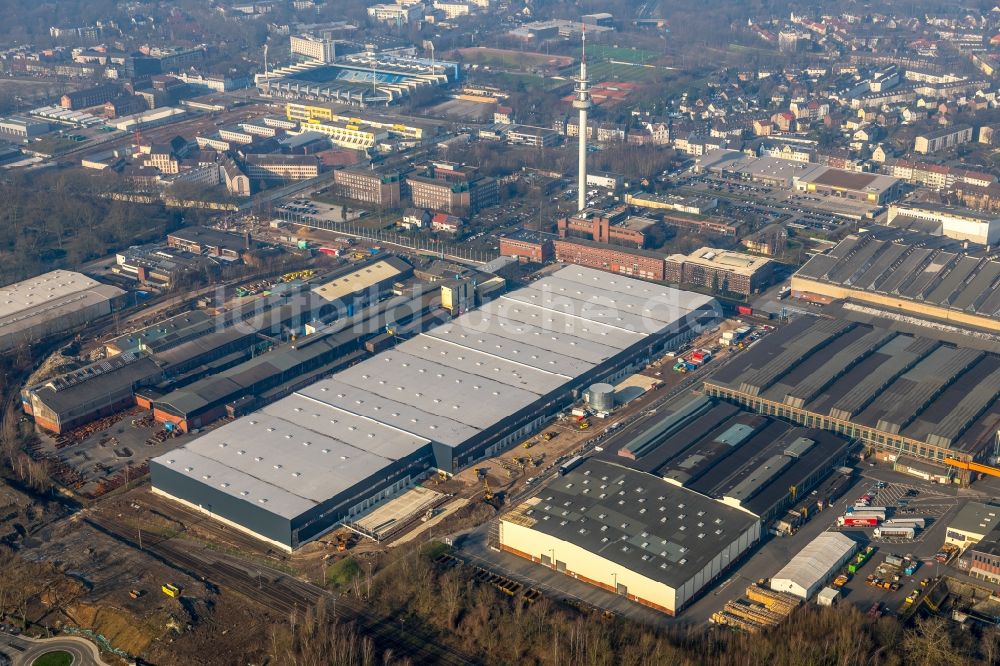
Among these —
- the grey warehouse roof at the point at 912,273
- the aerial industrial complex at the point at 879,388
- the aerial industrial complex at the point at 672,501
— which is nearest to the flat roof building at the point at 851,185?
the grey warehouse roof at the point at 912,273

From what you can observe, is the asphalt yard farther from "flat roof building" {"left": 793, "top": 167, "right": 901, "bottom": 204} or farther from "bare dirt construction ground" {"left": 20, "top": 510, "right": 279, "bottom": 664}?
"flat roof building" {"left": 793, "top": 167, "right": 901, "bottom": 204}

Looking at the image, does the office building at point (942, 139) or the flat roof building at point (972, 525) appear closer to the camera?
the flat roof building at point (972, 525)

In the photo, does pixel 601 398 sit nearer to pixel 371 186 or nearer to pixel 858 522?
pixel 858 522

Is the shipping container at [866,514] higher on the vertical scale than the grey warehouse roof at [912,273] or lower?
lower

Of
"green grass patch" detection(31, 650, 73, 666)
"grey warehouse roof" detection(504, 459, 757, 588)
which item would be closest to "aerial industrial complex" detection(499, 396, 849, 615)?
"grey warehouse roof" detection(504, 459, 757, 588)

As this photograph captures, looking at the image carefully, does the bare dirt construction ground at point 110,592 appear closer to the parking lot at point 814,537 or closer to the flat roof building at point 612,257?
the parking lot at point 814,537

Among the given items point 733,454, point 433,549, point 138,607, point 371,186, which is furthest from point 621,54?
point 138,607
